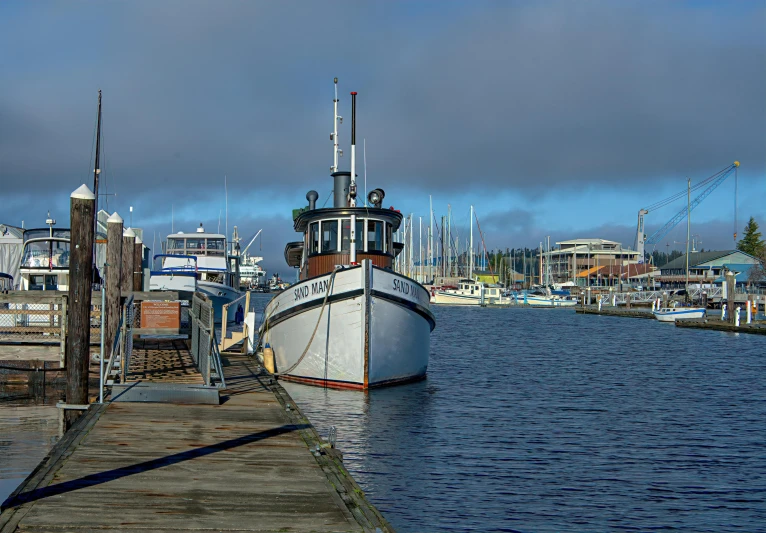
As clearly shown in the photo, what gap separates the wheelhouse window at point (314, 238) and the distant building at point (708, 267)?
4063 inches

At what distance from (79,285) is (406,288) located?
11155 millimetres

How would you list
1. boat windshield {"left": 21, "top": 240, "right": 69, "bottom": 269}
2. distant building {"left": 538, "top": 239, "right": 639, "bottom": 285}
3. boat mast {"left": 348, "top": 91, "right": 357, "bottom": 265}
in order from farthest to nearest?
distant building {"left": 538, "top": 239, "right": 639, "bottom": 285}
boat windshield {"left": 21, "top": 240, "right": 69, "bottom": 269}
boat mast {"left": 348, "top": 91, "right": 357, "bottom": 265}

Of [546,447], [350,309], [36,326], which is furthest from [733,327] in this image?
[36,326]

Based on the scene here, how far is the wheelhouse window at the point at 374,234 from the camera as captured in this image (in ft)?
78.9

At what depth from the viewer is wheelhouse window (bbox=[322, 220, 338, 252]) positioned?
78.8ft

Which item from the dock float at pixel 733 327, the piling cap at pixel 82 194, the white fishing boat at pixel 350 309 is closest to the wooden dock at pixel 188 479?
the piling cap at pixel 82 194

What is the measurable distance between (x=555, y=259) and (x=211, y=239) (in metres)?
132

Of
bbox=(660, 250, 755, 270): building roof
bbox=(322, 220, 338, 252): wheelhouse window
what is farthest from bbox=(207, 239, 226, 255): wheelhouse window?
bbox=(660, 250, 755, 270): building roof

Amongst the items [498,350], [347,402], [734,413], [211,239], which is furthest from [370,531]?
[211,239]

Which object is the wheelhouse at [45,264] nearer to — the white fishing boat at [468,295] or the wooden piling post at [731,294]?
the wooden piling post at [731,294]

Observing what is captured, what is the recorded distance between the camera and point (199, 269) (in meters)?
48.1

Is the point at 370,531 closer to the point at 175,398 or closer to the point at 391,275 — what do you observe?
the point at 175,398

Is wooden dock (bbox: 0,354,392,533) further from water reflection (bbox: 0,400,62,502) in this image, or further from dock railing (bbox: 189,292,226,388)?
dock railing (bbox: 189,292,226,388)

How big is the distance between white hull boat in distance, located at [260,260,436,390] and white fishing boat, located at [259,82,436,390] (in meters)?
0.03
